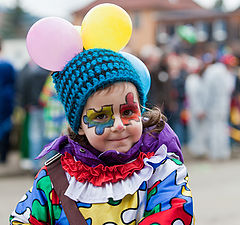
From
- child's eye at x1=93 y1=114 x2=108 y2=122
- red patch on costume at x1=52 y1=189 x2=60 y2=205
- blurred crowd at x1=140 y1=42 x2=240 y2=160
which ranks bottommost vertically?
blurred crowd at x1=140 y1=42 x2=240 y2=160

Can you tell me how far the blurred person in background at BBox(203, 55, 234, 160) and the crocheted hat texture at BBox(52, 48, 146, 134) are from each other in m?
6.44

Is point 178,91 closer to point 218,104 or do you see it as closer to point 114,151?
point 218,104

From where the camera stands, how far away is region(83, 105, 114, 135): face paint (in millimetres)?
1933

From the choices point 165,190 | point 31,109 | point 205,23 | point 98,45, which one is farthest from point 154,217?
point 205,23

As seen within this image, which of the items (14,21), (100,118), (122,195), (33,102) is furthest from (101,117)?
(14,21)

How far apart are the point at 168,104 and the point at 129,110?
590 centimetres

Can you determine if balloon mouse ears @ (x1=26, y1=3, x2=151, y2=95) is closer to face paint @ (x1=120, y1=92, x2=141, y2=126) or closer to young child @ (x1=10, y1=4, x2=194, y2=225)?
young child @ (x1=10, y1=4, x2=194, y2=225)

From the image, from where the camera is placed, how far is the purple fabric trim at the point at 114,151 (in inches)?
76.9

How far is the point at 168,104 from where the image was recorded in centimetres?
783

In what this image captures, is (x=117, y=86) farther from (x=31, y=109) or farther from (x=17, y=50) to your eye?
(x=17, y=50)

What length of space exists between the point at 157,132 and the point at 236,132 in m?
8.22

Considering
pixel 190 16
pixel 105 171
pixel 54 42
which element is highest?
pixel 190 16

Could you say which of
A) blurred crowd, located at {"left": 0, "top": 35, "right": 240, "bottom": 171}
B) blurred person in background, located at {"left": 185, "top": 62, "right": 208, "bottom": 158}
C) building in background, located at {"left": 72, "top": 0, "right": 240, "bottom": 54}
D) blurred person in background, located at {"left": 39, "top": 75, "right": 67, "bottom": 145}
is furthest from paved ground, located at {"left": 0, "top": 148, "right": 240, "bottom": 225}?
building in background, located at {"left": 72, "top": 0, "right": 240, "bottom": 54}

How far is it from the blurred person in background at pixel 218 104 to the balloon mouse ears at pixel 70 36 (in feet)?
20.7
